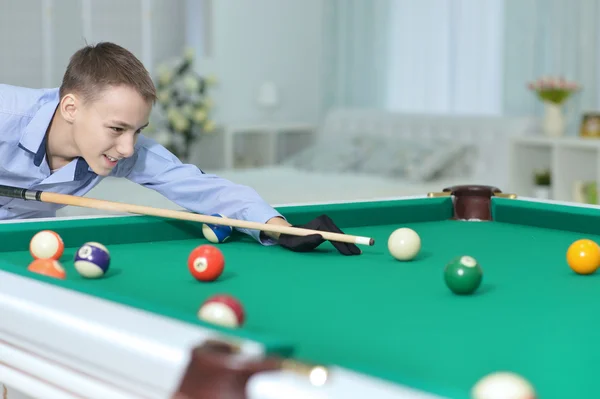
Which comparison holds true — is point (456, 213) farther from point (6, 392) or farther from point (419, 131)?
point (419, 131)

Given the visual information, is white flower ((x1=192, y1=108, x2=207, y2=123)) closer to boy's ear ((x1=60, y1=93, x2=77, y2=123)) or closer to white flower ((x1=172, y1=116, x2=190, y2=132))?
white flower ((x1=172, y1=116, x2=190, y2=132))

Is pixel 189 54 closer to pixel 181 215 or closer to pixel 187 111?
pixel 187 111

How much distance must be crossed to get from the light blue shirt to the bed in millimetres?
2377

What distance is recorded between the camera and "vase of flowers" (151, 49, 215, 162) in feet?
21.9

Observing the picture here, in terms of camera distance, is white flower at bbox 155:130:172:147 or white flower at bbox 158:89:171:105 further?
white flower at bbox 158:89:171:105

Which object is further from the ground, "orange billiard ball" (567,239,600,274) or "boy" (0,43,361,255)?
"boy" (0,43,361,255)

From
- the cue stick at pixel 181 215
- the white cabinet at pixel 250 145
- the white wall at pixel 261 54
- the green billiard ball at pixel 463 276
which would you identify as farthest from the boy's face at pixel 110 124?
the white wall at pixel 261 54

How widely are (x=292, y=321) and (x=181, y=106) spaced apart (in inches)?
216

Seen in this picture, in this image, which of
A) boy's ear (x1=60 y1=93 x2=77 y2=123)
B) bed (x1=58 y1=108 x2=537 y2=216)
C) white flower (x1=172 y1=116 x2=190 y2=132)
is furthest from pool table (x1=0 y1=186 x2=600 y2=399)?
white flower (x1=172 y1=116 x2=190 y2=132)

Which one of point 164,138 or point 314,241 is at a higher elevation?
point 164,138

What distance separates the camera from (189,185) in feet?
8.49

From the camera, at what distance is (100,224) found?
2189mm

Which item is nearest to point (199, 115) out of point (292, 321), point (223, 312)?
point (292, 321)

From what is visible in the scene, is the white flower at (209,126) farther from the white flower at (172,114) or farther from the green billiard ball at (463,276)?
the green billiard ball at (463,276)
